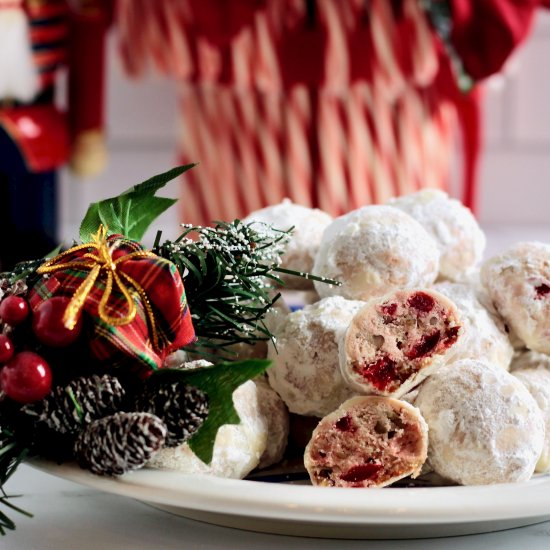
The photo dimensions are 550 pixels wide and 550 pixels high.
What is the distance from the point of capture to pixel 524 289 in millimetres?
538

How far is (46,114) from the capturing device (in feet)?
3.76

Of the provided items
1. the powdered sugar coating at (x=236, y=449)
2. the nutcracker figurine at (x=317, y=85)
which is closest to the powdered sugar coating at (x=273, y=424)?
the powdered sugar coating at (x=236, y=449)

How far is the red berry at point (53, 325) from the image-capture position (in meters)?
0.45

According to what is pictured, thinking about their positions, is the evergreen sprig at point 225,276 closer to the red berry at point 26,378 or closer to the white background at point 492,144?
the red berry at point 26,378

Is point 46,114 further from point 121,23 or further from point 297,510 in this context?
point 297,510

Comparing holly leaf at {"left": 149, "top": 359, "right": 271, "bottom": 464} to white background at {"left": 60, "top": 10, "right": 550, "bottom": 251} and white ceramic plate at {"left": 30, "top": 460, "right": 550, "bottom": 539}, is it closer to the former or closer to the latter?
white ceramic plate at {"left": 30, "top": 460, "right": 550, "bottom": 539}

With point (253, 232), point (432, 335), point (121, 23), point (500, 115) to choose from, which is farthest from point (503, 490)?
point (500, 115)

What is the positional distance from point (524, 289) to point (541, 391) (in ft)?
0.18

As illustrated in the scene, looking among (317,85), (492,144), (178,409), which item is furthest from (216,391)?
(492,144)

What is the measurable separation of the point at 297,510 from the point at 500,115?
1437 mm

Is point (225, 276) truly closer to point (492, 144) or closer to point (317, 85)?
point (317, 85)

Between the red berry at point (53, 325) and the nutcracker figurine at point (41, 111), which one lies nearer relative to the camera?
the red berry at point (53, 325)

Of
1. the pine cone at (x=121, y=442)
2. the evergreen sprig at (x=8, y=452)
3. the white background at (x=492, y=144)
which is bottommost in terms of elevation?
the white background at (x=492, y=144)

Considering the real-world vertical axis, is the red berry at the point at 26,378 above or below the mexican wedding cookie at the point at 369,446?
above
